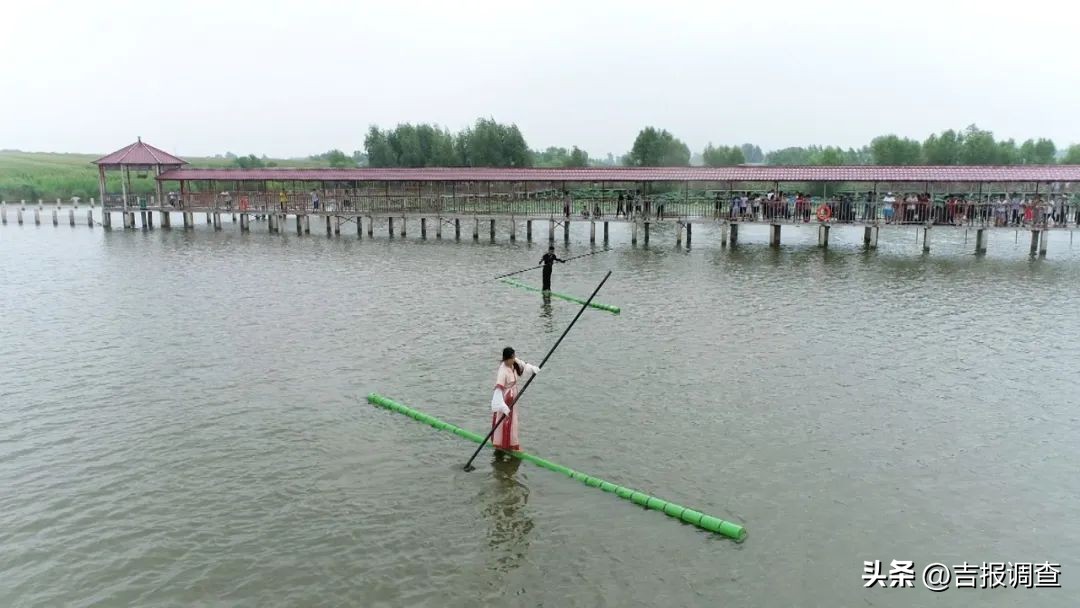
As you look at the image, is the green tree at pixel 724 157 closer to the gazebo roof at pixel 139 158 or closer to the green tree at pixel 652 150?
the green tree at pixel 652 150

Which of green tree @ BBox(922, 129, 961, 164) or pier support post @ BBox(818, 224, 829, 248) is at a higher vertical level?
green tree @ BBox(922, 129, 961, 164)

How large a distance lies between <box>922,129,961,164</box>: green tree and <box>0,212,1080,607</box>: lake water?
59.4 meters

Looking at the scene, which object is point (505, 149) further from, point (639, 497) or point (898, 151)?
point (639, 497)

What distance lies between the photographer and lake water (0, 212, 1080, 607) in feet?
28.6

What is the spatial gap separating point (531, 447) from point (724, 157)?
324ft

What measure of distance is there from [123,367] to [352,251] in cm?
2117

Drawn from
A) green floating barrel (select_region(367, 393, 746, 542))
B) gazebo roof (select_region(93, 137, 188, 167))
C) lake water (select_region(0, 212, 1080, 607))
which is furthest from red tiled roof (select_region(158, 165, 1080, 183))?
green floating barrel (select_region(367, 393, 746, 542))

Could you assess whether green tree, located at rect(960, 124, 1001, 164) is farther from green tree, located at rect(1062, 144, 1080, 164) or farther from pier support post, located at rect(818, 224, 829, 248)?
pier support post, located at rect(818, 224, 829, 248)

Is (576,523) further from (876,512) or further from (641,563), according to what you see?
Result: (876,512)

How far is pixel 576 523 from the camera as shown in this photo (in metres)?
9.81

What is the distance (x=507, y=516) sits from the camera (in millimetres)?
9977

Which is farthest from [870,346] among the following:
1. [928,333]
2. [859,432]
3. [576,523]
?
[576,523]

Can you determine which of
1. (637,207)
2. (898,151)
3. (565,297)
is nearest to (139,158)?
(637,207)

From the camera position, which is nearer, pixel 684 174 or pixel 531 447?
pixel 531 447
